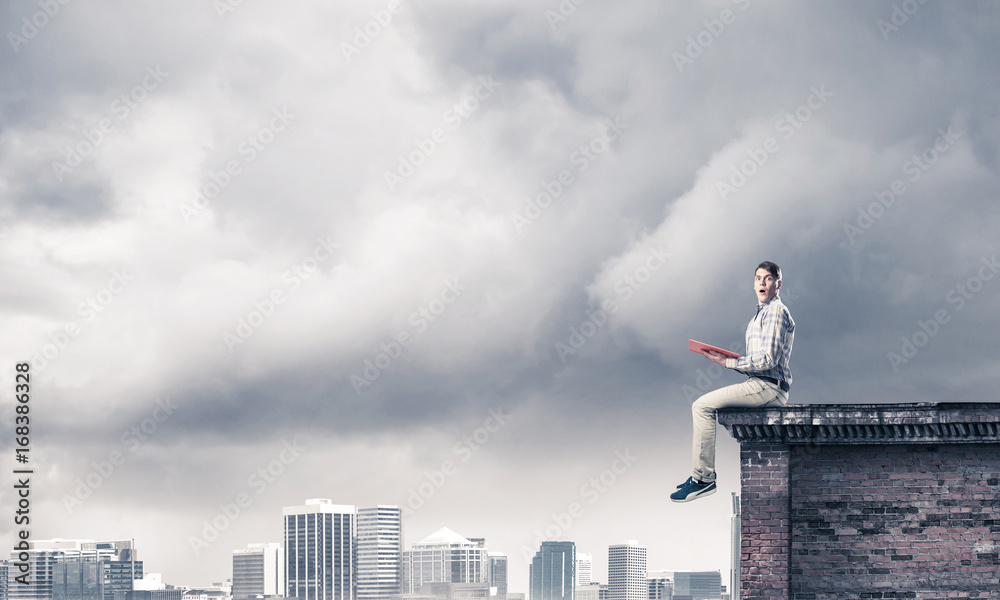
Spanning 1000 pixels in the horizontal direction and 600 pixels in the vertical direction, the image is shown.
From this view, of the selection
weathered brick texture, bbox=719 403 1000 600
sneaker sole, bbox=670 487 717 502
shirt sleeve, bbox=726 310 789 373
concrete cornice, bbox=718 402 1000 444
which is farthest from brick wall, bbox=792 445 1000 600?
shirt sleeve, bbox=726 310 789 373

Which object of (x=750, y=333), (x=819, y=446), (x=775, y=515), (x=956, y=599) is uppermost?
(x=750, y=333)

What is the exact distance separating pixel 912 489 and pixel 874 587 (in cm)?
122

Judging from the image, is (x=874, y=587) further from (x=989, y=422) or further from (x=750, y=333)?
(x=750, y=333)

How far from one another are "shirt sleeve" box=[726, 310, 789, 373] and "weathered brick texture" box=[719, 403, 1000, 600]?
56 cm

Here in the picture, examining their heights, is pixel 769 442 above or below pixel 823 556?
above

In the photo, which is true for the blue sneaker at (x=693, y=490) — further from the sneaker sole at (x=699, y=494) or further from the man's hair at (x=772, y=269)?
the man's hair at (x=772, y=269)

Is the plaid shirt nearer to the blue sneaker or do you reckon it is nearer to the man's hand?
the man's hand

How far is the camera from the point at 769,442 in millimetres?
12445

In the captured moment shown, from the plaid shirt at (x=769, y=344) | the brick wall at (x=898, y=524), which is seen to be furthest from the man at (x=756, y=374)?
the brick wall at (x=898, y=524)

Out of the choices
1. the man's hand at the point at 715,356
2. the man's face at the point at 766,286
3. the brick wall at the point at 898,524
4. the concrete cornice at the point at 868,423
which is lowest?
the brick wall at the point at 898,524

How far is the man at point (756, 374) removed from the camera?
1221cm

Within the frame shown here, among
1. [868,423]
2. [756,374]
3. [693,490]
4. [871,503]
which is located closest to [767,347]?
[756,374]

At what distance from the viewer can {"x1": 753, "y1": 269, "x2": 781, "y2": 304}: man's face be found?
1248 cm

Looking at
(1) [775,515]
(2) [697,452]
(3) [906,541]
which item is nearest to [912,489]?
(3) [906,541]
